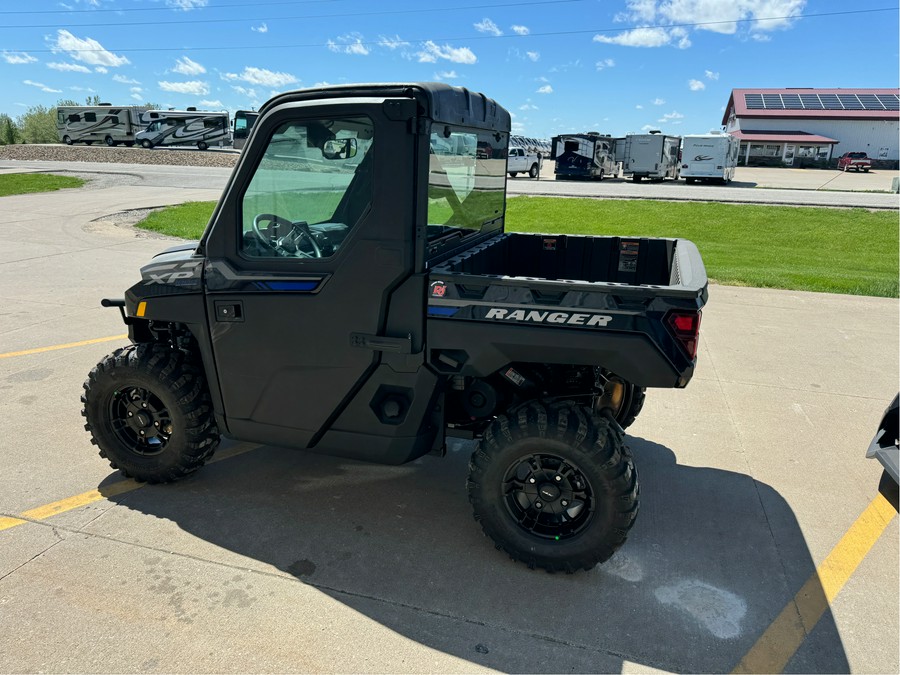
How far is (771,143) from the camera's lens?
172 feet

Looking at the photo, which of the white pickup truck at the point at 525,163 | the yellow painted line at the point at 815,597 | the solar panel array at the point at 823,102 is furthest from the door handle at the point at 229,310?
the solar panel array at the point at 823,102

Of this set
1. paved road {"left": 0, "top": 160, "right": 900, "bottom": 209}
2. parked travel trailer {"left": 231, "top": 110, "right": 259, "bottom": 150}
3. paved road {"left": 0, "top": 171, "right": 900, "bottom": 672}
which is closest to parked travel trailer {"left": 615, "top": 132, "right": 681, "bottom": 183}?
paved road {"left": 0, "top": 160, "right": 900, "bottom": 209}

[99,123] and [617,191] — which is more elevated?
[99,123]

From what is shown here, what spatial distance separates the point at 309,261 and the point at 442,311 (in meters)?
0.74

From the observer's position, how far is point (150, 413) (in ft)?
12.9

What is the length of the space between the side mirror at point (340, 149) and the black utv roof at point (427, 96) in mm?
214

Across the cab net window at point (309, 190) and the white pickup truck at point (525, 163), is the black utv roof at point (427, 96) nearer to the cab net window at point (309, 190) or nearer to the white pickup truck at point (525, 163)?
the cab net window at point (309, 190)

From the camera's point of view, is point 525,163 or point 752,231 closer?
point 752,231

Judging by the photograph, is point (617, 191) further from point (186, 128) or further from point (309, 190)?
point (186, 128)

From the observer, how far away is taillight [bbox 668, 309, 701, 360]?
9.73 ft

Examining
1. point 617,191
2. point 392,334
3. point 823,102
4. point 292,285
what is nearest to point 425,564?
point 392,334

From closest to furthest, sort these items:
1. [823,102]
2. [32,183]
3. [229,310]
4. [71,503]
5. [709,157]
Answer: [229,310] → [71,503] → [32,183] → [709,157] → [823,102]

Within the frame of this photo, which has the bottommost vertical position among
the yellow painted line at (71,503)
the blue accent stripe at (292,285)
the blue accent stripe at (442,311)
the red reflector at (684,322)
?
the yellow painted line at (71,503)

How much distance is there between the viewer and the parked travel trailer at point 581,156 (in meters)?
32.2
